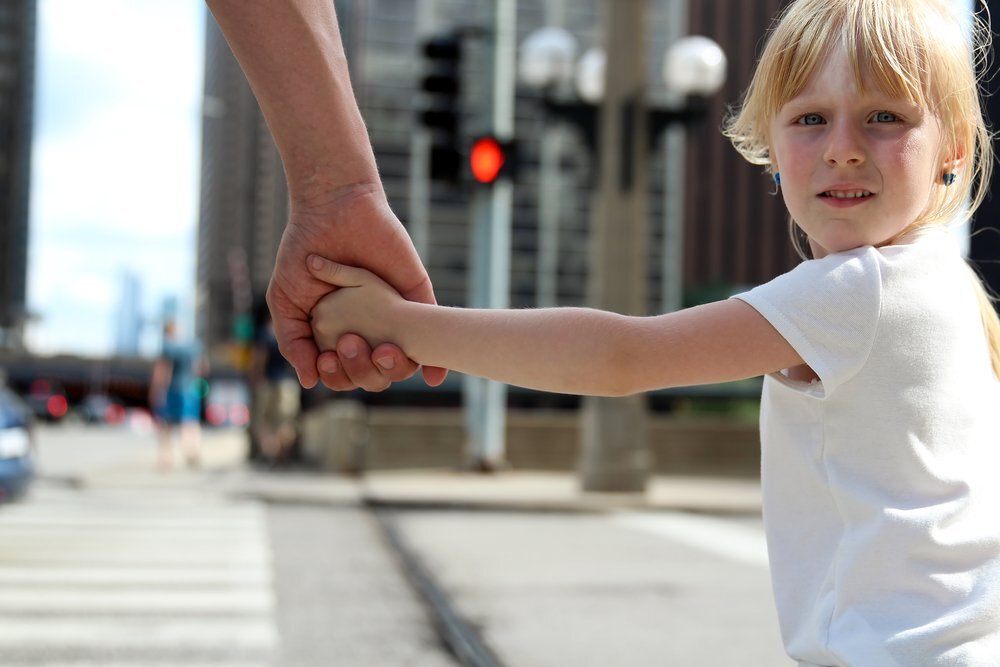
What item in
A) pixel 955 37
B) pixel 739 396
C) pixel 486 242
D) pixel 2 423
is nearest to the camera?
pixel 955 37

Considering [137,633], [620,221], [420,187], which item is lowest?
[137,633]

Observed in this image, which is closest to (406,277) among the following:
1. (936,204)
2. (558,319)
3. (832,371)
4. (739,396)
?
(558,319)

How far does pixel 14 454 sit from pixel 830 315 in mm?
8988

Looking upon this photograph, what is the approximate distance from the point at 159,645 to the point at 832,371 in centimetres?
394

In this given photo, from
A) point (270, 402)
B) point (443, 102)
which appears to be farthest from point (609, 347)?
point (270, 402)

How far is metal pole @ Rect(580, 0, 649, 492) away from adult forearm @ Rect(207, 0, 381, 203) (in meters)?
9.96

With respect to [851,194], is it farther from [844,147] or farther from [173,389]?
[173,389]

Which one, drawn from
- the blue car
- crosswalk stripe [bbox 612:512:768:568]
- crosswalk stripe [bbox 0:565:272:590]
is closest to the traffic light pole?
crosswalk stripe [bbox 612:512:768:568]

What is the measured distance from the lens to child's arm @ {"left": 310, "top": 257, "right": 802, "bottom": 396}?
1499 millimetres

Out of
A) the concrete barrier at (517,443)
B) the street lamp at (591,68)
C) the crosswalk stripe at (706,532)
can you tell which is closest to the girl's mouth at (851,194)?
the crosswalk stripe at (706,532)

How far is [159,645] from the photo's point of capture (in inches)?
188

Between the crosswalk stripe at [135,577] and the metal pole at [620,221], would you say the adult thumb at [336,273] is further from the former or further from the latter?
the metal pole at [620,221]

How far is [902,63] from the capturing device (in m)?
1.52

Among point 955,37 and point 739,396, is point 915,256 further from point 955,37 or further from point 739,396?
point 739,396
